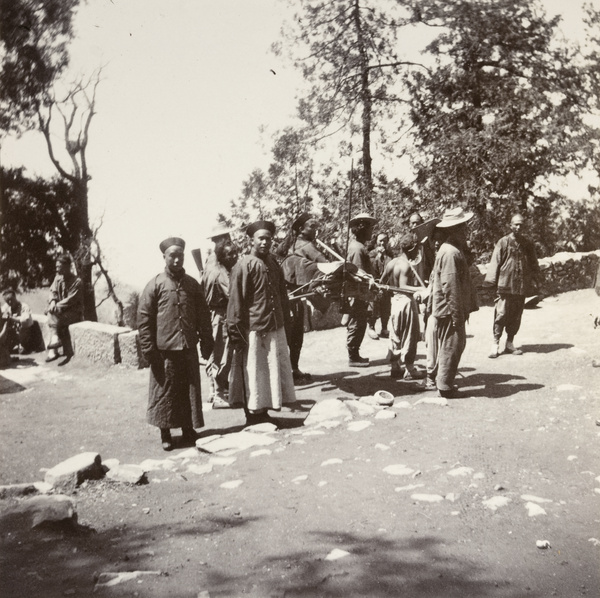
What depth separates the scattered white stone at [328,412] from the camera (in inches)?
220

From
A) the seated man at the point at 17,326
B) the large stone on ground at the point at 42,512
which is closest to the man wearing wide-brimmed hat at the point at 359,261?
the large stone on ground at the point at 42,512

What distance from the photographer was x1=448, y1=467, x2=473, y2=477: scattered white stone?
4.01 m

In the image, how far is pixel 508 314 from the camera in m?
8.09

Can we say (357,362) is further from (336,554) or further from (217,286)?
(336,554)

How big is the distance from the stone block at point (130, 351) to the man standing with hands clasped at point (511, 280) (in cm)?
479

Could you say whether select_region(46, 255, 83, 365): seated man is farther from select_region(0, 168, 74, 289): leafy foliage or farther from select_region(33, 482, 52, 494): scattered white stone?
select_region(33, 482, 52, 494): scattered white stone

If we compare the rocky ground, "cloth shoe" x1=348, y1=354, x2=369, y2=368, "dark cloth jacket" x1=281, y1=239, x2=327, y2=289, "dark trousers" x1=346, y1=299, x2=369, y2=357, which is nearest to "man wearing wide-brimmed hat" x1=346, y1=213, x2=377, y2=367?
"dark trousers" x1=346, y1=299, x2=369, y2=357

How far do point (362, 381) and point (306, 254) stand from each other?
5.22 ft

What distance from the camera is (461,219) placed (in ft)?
19.8

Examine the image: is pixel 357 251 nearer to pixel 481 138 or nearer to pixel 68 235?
pixel 481 138

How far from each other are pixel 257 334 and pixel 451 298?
1.87 metres

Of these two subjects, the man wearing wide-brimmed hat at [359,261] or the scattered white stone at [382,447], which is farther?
the man wearing wide-brimmed hat at [359,261]

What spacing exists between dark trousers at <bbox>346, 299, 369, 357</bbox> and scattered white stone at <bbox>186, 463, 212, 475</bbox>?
3.33 meters

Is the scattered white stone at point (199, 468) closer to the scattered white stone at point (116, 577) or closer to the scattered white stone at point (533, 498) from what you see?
the scattered white stone at point (116, 577)
